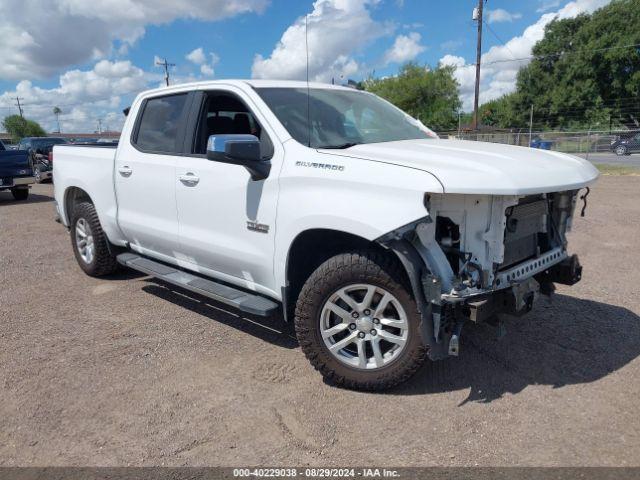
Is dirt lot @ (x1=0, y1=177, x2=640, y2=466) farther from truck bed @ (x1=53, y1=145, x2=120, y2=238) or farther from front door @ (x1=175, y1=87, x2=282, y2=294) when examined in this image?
truck bed @ (x1=53, y1=145, x2=120, y2=238)

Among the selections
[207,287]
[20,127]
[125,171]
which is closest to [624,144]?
[125,171]

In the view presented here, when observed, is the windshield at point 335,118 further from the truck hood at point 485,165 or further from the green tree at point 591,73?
the green tree at point 591,73

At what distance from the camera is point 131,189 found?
5.00 m

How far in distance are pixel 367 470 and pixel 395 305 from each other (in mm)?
971

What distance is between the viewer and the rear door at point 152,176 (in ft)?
14.9

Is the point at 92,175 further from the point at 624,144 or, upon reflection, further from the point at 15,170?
the point at 624,144

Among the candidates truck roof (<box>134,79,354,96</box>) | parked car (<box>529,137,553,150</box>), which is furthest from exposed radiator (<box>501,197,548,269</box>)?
parked car (<box>529,137,553,150</box>)

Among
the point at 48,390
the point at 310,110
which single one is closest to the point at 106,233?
the point at 48,390

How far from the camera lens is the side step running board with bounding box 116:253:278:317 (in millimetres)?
3771

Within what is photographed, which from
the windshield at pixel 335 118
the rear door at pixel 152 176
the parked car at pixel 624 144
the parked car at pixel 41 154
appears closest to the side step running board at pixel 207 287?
the rear door at pixel 152 176

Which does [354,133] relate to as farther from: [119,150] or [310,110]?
[119,150]

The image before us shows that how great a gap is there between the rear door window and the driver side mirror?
1.05 meters

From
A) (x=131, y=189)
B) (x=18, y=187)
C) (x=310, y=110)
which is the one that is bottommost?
(x=18, y=187)

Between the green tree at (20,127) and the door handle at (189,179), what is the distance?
325 ft
